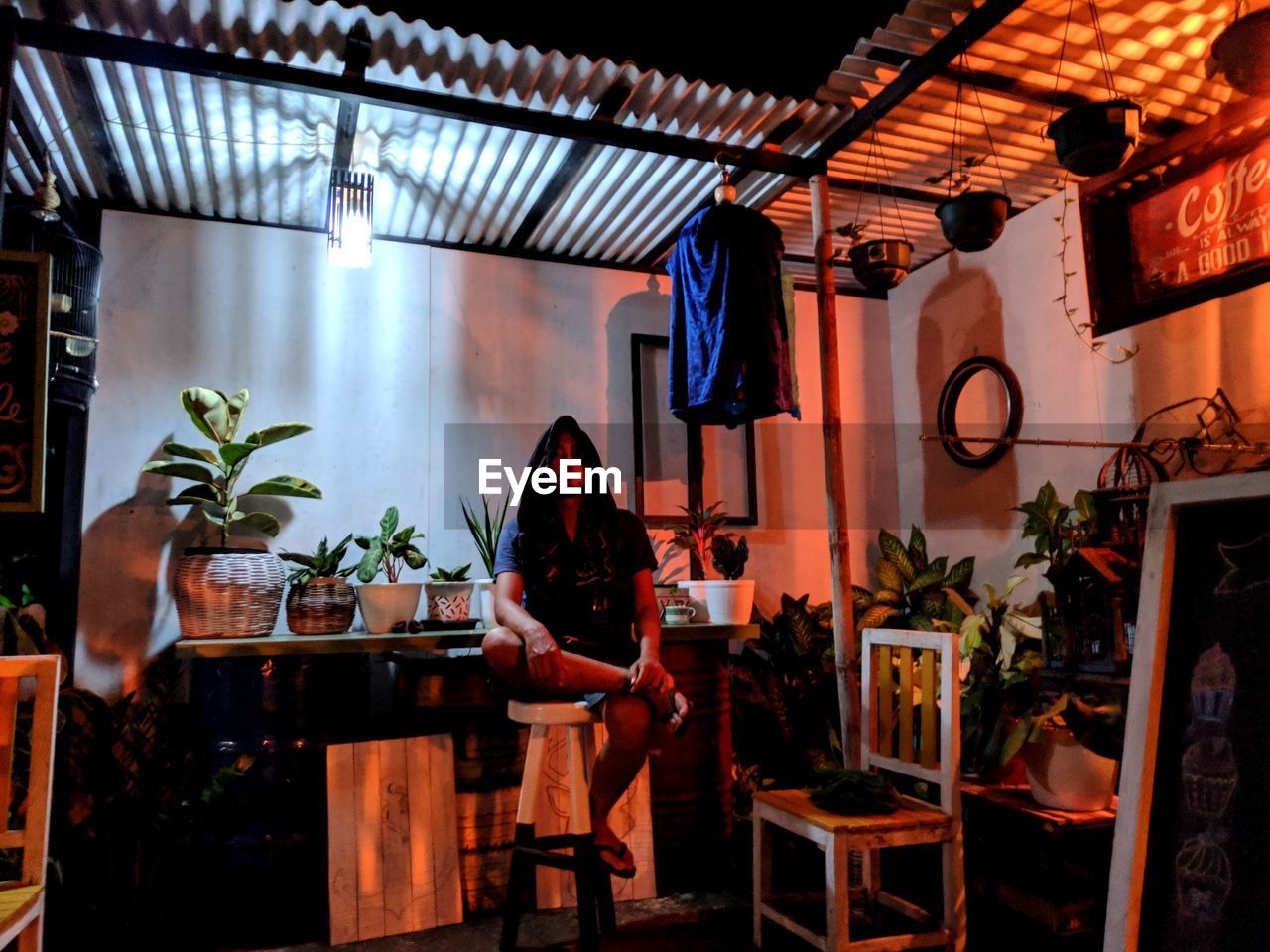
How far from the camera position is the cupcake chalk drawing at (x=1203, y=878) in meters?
1.43

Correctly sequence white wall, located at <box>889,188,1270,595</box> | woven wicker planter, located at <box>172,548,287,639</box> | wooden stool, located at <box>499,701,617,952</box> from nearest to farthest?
wooden stool, located at <box>499,701,617,952</box>
woven wicker planter, located at <box>172,548,287,639</box>
white wall, located at <box>889,188,1270,595</box>

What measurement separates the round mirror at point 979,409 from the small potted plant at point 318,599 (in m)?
3.31

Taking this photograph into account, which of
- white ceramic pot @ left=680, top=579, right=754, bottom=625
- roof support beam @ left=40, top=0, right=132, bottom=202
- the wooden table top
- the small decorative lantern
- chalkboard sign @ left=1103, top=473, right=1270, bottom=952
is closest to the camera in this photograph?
chalkboard sign @ left=1103, top=473, right=1270, bottom=952

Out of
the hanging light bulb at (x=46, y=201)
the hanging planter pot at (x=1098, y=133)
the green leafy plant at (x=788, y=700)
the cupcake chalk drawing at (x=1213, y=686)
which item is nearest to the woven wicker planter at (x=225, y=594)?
the hanging light bulb at (x=46, y=201)

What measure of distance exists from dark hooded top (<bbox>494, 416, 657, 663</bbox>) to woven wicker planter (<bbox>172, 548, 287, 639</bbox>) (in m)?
1.19

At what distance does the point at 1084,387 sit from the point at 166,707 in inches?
187

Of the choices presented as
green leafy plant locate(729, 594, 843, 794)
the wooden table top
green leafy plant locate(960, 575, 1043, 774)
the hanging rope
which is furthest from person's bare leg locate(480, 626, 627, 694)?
the hanging rope

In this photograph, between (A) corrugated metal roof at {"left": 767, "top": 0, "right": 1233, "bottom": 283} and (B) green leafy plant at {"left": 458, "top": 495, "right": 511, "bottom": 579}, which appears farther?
(B) green leafy plant at {"left": 458, "top": 495, "right": 511, "bottom": 579}

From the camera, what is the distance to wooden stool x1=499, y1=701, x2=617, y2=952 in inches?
106

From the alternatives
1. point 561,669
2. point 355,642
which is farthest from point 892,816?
point 355,642

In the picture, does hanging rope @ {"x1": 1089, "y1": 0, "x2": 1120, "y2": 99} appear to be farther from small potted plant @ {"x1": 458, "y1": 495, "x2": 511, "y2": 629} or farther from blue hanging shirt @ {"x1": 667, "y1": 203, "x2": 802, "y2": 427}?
small potted plant @ {"x1": 458, "y1": 495, "x2": 511, "y2": 629}

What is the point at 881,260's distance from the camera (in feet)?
12.9

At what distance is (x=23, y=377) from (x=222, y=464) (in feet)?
4.50

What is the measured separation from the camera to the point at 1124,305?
4.38 metres
